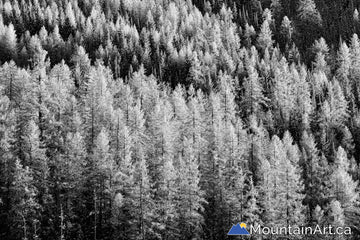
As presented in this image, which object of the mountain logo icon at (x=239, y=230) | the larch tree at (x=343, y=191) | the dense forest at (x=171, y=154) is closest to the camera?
the dense forest at (x=171, y=154)

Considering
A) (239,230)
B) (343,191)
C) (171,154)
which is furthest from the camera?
(171,154)

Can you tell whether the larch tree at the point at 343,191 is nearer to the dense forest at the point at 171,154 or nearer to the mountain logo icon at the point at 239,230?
the dense forest at the point at 171,154

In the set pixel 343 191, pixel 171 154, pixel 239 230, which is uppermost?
pixel 171 154

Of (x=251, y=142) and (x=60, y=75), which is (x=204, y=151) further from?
(x=60, y=75)

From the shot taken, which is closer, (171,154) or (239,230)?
(239,230)

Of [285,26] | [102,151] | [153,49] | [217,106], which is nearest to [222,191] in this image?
[102,151]

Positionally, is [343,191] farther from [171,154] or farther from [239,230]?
[171,154]

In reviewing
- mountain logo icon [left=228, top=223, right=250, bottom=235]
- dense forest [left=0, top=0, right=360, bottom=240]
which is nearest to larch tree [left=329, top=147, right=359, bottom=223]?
dense forest [left=0, top=0, right=360, bottom=240]

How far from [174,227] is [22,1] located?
151305 millimetres

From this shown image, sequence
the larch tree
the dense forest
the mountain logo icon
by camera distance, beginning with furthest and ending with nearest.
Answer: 1. the larch tree
2. the mountain logo icon
3. the dense forest

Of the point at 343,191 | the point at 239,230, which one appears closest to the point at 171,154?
the point at 239,230

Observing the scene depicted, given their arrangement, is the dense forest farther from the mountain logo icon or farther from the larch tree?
the mountain logo icon

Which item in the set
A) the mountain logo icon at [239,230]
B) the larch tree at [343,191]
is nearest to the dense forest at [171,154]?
the larch tree at [343,191]

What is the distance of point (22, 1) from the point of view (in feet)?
569
